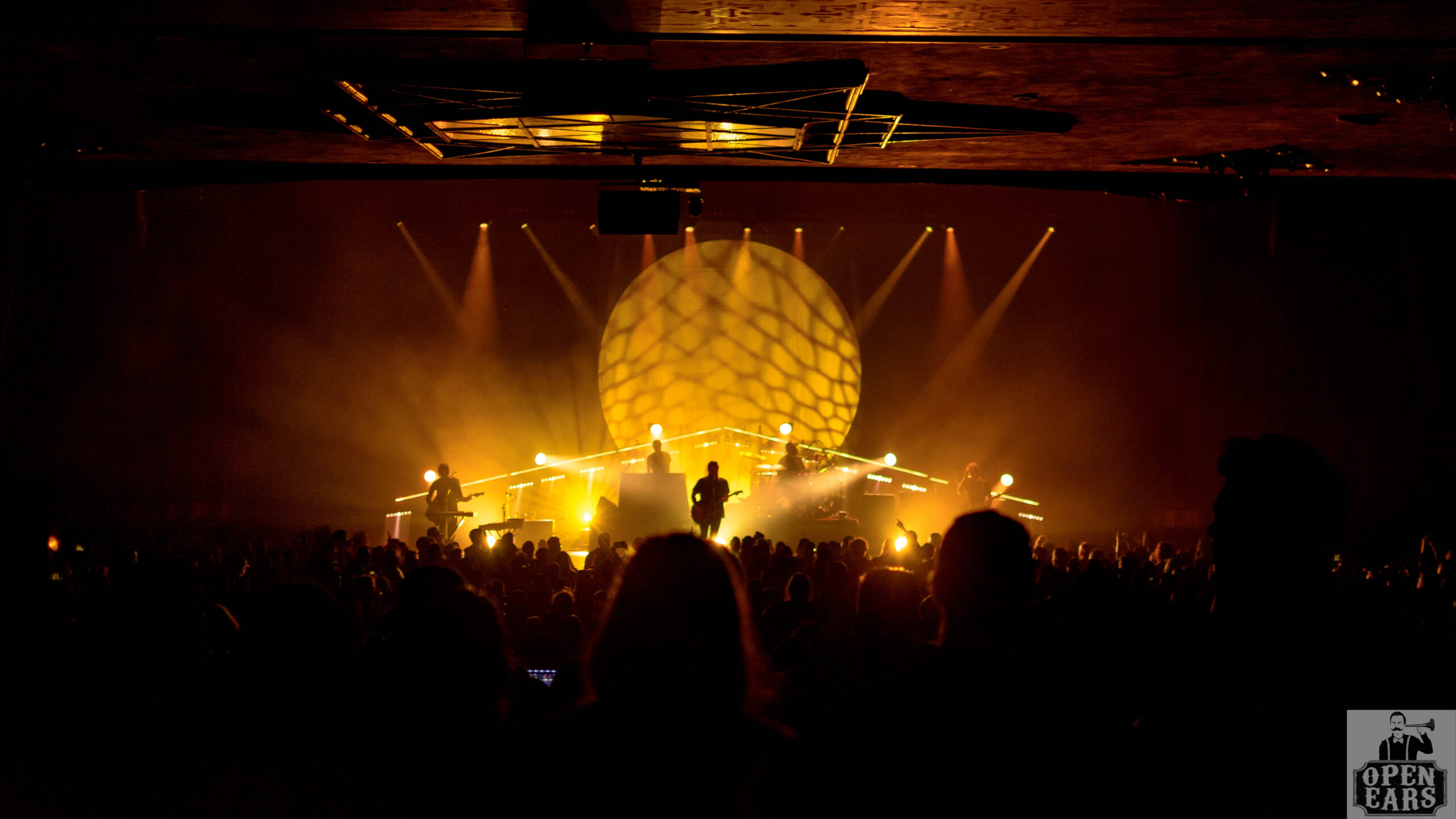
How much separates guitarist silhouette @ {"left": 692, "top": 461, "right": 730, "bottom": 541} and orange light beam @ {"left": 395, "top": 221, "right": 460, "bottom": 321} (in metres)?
5.75

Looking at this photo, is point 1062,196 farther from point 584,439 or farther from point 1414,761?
point 1414,761

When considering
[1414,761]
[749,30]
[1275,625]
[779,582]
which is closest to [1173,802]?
[1275,625]

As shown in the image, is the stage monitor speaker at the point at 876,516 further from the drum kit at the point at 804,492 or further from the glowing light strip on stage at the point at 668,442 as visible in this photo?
the glowing light strip on stage at the point at 668,442

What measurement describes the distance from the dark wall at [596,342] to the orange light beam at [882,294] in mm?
161

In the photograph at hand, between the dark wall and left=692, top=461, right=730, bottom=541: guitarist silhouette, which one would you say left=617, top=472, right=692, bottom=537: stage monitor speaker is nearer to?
left=692, top=461, right=730, bottom=541: guitarist silhouette

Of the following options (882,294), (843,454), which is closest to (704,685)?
(843,454)

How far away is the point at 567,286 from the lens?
526 inches

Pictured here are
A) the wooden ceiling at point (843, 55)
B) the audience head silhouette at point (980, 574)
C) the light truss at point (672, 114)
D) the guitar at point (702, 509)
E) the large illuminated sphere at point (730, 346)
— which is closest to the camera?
the audience head silhouette at point (980, 574)

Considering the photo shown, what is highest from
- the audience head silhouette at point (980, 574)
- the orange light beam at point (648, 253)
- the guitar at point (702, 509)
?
the orange light beam at point (648, 253)

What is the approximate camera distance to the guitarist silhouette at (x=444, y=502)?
10.1 metres

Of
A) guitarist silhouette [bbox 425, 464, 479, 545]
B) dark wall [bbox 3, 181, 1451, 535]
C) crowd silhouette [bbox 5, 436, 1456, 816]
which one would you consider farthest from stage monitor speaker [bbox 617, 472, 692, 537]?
crowd silhouette [bbox 5, 436, 1456, 816]

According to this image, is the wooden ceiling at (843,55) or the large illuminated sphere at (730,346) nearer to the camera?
the wooden ceiling at (843,55)

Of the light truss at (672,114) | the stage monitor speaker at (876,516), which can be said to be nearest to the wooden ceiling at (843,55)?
the light truss at (672,114)

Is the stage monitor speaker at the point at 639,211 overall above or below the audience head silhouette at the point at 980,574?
above
